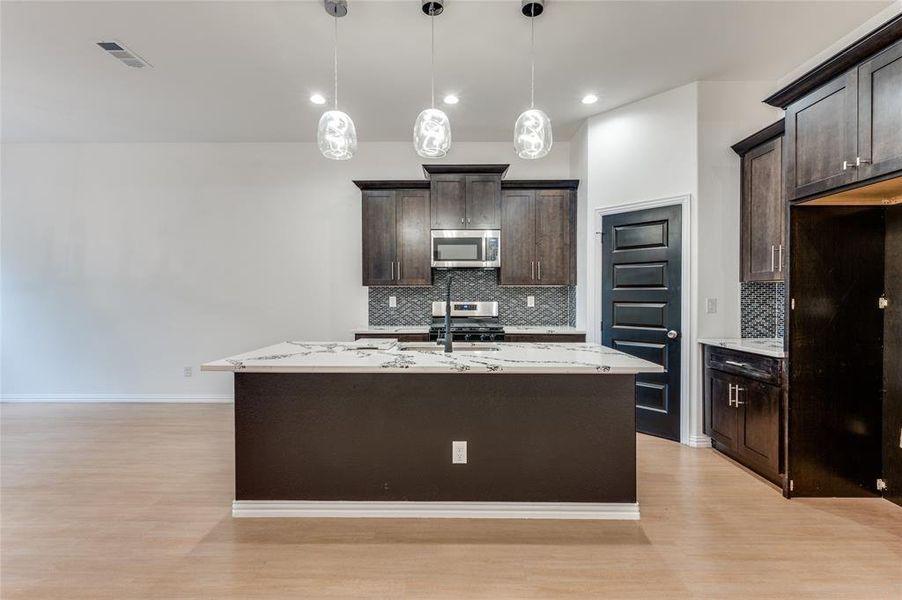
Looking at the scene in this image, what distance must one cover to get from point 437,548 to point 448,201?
3255 millimetres

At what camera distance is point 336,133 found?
91.9 inches

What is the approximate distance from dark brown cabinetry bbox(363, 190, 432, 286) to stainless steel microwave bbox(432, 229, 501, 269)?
0.15 meters

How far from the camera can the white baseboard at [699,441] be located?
3443 mm

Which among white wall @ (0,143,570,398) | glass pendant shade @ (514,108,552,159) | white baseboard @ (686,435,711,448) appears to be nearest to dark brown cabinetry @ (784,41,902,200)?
glass pendant shade @ (514,108,552,159)

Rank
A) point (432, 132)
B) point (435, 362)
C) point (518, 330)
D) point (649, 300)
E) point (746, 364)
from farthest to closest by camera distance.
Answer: point (518, 330) → point (649, 300) → point (746, 364) → point (432, 132) → point (435, 362)

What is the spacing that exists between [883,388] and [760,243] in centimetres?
122

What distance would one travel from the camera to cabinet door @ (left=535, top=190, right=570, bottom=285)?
14.6ft

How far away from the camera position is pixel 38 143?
15.9ft

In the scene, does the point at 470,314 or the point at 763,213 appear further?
the point at 470,314

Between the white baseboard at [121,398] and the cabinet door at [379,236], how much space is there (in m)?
2.31

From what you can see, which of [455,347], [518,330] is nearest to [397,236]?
[518,330]

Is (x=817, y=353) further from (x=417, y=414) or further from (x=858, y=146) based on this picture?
(x=417, y=414)

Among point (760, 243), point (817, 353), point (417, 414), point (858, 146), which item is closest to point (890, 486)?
point (817, 353)

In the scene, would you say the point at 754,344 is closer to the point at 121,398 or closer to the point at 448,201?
the point at 448,201
